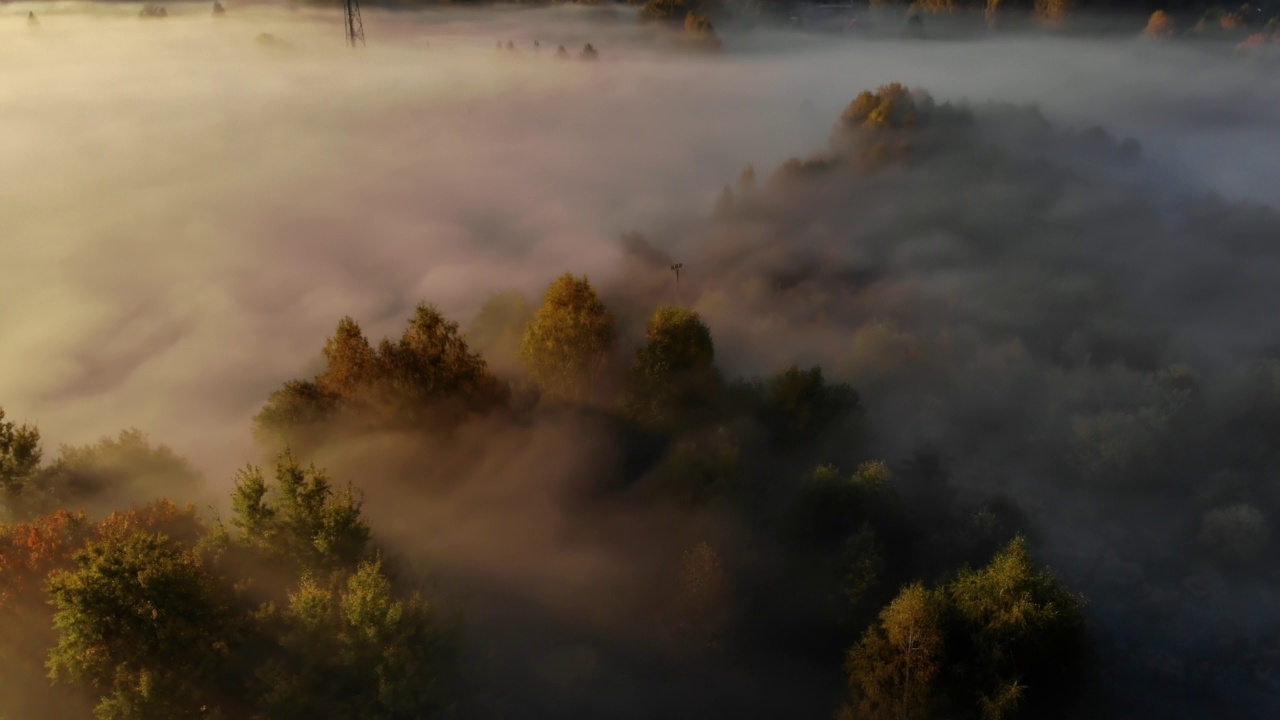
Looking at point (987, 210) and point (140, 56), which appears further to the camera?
point (140, 56)

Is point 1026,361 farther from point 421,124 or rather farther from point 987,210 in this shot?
point 421,124

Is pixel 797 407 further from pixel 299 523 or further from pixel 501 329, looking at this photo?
pixel 299 523

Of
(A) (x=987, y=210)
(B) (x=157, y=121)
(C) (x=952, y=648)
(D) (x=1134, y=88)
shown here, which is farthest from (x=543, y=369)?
(D) (x=1134, y=88)

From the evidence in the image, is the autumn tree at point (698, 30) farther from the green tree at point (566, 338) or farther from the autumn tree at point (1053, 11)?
the green tree at point (566, 338)

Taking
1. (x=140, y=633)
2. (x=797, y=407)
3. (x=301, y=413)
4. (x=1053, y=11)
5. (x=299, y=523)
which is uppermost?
(x=1053, y=11)

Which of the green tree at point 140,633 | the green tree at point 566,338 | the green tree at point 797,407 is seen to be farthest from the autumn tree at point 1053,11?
the green tree at point 140,633

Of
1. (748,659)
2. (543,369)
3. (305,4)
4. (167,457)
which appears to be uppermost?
(305,4)

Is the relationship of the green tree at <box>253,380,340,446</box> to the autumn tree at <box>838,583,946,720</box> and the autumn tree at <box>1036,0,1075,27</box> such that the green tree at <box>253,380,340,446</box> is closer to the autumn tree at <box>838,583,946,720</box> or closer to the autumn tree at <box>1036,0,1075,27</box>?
the autumn tree at <box>838,583,946,720</box>

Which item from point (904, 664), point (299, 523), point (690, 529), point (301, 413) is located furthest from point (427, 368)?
point (904, 664)
